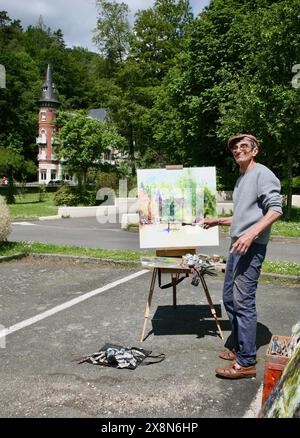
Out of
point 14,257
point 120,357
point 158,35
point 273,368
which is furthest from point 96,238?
point 158,35

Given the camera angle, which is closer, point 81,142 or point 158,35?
point 81,142

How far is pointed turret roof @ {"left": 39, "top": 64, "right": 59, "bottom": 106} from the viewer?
240ft

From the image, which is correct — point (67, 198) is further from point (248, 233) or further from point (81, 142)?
point (248, 233)

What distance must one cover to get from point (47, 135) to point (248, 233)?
229 ft

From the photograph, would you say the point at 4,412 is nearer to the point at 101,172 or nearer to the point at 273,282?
the point at 273,282

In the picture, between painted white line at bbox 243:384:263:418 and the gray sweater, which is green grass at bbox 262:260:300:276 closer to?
the gray sweater

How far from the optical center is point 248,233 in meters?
4.26

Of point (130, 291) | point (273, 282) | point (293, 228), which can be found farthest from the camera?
point (293, 228)

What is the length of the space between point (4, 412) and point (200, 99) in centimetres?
2746

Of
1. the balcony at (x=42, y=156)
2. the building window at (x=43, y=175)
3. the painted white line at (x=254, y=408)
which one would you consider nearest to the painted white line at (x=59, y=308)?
the painted white line at (x=254, y=408)

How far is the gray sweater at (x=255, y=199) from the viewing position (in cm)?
434

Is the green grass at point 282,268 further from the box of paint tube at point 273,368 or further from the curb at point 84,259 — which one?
the box of paint tube at point 273,368
